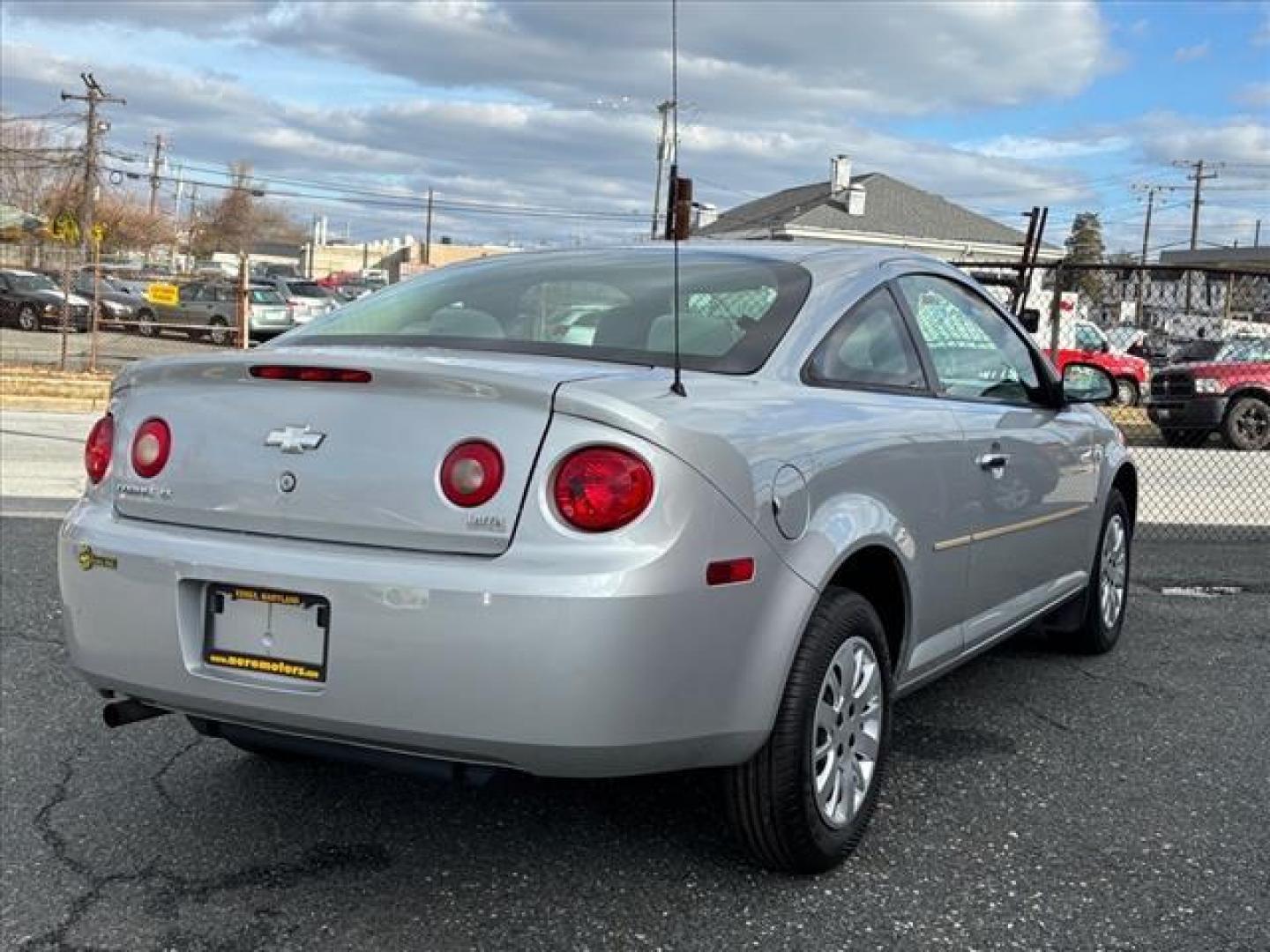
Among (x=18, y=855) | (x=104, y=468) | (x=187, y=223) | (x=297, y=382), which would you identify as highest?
(x=187, y=223)

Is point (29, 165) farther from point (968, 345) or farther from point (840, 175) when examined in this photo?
point (968, 345)

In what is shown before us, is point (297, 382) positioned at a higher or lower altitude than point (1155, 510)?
higher

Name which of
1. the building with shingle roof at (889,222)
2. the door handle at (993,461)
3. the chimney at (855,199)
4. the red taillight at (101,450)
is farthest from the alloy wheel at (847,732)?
the chimney at (855,199)

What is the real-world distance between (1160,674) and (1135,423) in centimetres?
1637

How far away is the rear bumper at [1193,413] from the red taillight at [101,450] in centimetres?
1614

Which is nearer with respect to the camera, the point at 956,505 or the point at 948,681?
the point at 956,505

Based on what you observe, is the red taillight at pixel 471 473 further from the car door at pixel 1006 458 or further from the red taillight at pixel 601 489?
the car door at pixel 1006 458

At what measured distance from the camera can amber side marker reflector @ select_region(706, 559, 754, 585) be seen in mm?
2729

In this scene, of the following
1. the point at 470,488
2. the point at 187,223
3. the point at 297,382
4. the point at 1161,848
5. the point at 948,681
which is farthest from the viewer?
the point at 187,223

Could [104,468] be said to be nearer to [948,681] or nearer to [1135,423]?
[948,681]

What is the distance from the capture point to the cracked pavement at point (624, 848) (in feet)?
9.64

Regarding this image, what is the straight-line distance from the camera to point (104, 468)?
10.6 ft

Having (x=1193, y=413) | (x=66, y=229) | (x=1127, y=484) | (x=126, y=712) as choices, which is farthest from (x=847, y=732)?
(x=66, y=229)

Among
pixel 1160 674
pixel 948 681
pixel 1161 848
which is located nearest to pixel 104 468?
pixel 1161 848
